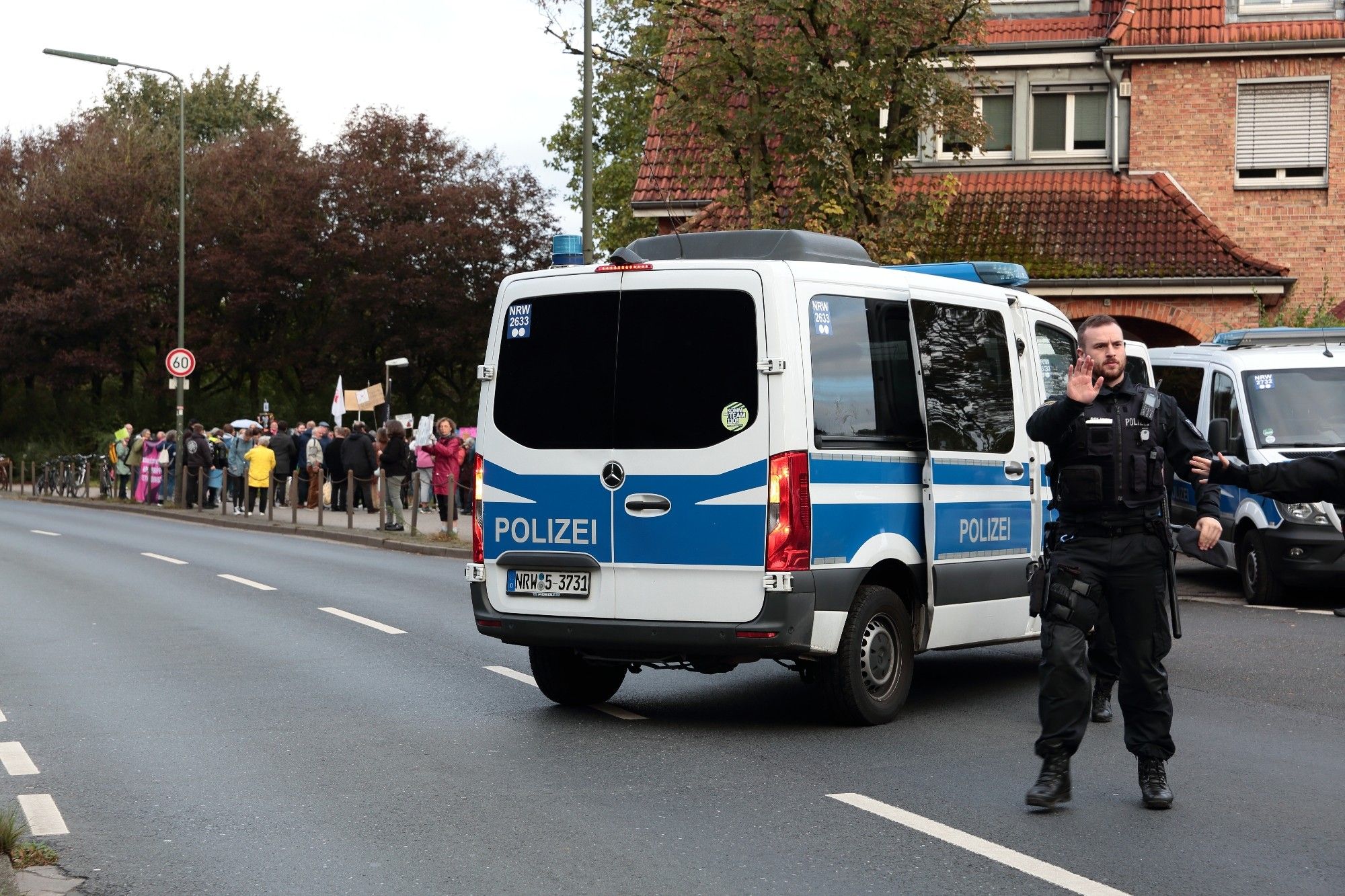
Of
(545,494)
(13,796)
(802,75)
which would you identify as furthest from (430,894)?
(802,75)

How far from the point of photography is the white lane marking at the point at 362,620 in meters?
13.2

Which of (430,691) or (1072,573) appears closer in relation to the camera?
(1072,573)

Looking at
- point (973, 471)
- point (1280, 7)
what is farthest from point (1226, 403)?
point (1280, 7)

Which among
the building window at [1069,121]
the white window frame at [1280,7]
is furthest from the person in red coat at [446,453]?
the white window frame at [1280,7]

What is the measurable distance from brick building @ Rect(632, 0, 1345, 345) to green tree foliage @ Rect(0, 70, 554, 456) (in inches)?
963

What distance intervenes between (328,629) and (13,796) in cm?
620

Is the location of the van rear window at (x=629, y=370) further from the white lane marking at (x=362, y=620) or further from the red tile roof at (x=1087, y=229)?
the red tile roof at (x=1087, y=229)

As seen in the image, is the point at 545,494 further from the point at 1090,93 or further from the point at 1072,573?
the point at 1090,93

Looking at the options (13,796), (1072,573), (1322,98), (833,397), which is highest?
(1322,98)

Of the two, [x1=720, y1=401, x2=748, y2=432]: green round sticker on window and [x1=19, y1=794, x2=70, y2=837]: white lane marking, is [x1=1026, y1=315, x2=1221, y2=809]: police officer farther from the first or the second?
[x1=19, y1=794, x2=70, y2=837]: white lane marking

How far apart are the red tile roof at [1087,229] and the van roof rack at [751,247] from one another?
1745 centimetres

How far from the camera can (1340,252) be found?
91.7 feet

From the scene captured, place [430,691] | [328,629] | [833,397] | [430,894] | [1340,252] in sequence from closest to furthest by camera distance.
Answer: [430,894], [833,397], [430,691], [328,629], [1340,252]

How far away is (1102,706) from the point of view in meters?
9.04
